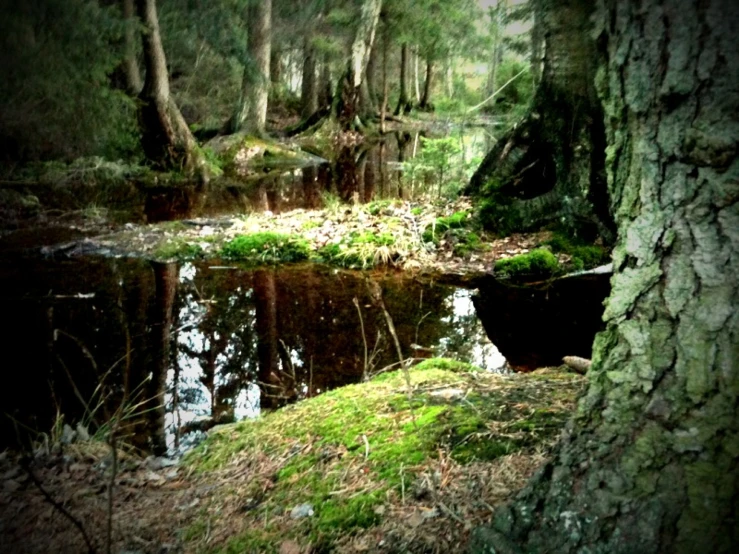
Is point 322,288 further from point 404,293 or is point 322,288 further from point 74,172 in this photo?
point 74,172

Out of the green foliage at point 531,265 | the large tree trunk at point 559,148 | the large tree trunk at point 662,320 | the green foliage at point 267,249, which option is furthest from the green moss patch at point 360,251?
the large tree trunk at point 662,320

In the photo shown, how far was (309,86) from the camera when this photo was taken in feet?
85.6

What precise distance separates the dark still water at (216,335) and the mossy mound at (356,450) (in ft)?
3.17

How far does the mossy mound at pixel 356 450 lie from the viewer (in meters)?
2.01

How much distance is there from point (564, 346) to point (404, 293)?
2080 mm

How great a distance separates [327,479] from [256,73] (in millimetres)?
17318

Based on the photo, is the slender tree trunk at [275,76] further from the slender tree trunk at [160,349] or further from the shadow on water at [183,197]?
the slender tree trunk at [160,349]

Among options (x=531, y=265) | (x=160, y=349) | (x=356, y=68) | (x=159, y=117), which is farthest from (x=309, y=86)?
(x=160, y=349)

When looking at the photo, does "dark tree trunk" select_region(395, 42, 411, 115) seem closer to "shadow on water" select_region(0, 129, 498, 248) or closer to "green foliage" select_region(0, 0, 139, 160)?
"shadow on water" select_region(0, 129, 498, 248)

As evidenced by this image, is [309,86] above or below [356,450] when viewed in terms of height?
above

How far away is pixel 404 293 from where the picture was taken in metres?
6.66

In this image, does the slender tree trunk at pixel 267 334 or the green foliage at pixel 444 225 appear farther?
the green foliage at pixel 444 225

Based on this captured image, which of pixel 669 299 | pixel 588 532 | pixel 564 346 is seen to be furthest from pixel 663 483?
pixel 564 346

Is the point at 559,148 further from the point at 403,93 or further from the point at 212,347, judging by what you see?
the point at 403,93
